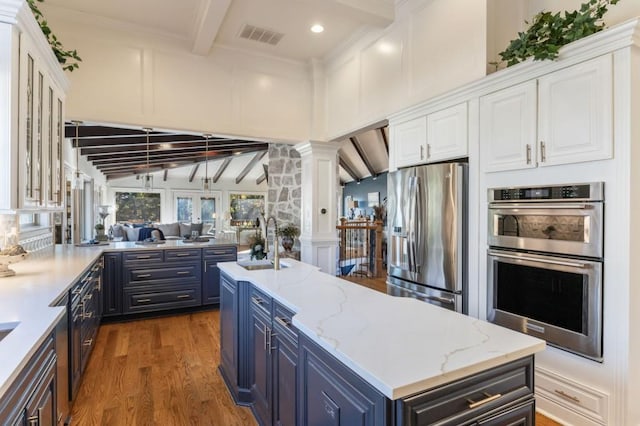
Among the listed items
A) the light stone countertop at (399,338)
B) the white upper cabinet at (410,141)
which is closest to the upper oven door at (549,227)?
the white upper cabinet at (410,141)

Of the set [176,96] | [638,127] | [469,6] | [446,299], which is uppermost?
[469,6]

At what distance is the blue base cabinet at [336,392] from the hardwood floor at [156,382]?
16.2 inches

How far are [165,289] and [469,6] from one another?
4458 mm

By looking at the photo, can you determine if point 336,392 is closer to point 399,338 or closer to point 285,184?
point 399,338

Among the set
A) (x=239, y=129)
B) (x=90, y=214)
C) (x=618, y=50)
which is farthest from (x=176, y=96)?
(x=90, y=214)

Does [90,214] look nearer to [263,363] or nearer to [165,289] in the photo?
[165,289]

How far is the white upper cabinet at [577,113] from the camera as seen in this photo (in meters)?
1.95

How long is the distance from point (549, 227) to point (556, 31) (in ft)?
4.00

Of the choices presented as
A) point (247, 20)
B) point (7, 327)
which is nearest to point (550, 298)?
point (7, 327)

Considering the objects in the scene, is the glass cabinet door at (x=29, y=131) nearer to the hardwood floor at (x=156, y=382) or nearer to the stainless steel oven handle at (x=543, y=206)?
the hardwood floor at (x=156, y=382)

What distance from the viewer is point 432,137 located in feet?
10.1

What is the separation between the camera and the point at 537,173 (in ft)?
7.57

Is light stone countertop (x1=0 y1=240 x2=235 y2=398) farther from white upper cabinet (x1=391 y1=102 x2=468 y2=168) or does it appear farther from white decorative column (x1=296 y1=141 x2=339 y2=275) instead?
white upper cabinet (x1=391 y1=102 x2=468 y2=168)

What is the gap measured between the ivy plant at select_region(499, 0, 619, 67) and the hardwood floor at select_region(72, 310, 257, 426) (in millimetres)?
2972
